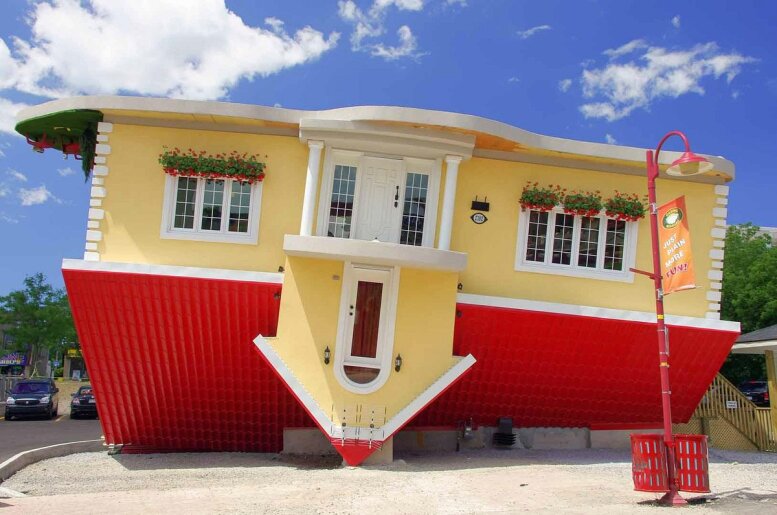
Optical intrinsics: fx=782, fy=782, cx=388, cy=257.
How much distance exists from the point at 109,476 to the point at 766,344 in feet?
45.7

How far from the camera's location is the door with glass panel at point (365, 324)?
1340cm

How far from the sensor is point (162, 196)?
13922 millimetres

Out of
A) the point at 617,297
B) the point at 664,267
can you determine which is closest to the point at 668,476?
the point at 664,267

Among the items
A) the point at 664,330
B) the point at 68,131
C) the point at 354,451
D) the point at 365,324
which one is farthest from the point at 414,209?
the point at 68,131

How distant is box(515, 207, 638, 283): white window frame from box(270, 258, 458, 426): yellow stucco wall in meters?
1.67

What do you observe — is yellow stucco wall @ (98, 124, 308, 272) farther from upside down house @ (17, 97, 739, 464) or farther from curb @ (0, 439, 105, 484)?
curb @ (0, 439, 105, 484)

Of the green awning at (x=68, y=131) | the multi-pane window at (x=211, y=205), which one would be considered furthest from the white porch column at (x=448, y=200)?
the green awning at (x=68, y=131)

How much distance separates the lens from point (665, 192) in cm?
1467

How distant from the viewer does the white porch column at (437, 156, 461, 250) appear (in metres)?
13.6

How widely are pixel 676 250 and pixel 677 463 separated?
273 centimetres

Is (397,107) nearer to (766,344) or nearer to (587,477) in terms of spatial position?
(587,477)

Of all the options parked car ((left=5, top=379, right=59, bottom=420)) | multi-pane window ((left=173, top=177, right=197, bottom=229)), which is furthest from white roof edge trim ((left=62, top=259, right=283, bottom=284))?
parked car ((left=5, top=379, right=59, bottom=420))

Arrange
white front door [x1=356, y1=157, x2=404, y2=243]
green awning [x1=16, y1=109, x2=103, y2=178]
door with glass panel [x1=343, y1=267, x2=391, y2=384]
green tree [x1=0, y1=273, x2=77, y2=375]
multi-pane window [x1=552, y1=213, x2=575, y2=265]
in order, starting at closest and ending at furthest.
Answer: door with glass panel [x1=343, y1=267, x2=391, y2=384], white front door [x1=356, y1=157, x2=404, y2=243], green awning [x1=16, y1=109, x2=103, y2=178], multi-pane window [x1=552, y1=213, x2=575, y2=265], green tree [x1=0, y1=273, x2=77, y2=375]

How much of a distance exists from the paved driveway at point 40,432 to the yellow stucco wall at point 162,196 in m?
5.12
